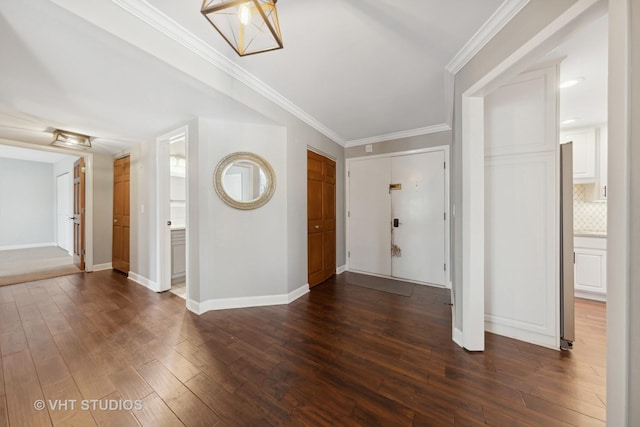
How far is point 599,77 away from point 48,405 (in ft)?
16.3

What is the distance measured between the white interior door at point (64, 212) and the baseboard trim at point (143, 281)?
147 inches

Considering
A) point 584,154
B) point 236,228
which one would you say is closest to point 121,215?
point 236,228

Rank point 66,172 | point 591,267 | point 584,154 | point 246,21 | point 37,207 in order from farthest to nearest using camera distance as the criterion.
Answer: point 37,207 < point 66,172 < point 584,154 < point 591,267 < point 246,21

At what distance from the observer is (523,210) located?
77.6 inches

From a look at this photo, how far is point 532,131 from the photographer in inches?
76.0

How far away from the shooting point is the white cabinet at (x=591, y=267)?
2.76m

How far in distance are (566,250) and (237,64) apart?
128 inches

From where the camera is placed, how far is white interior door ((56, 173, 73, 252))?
5791 millimetres

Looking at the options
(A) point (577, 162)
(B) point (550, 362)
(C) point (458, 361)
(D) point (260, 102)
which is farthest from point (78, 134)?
(A) point (577, 162)

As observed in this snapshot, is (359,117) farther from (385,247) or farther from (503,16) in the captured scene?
(385,247)

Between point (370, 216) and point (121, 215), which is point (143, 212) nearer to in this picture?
point (121, 215)

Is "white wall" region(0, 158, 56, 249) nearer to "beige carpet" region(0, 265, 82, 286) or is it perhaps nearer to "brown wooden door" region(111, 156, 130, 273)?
"beige carpet" region(0, 265, 82, 286)

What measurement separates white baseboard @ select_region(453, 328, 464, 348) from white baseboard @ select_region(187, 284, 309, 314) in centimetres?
179

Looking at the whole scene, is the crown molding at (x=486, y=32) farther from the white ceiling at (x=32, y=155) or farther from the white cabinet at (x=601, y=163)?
the white ceiling at (x=32, y=155)
